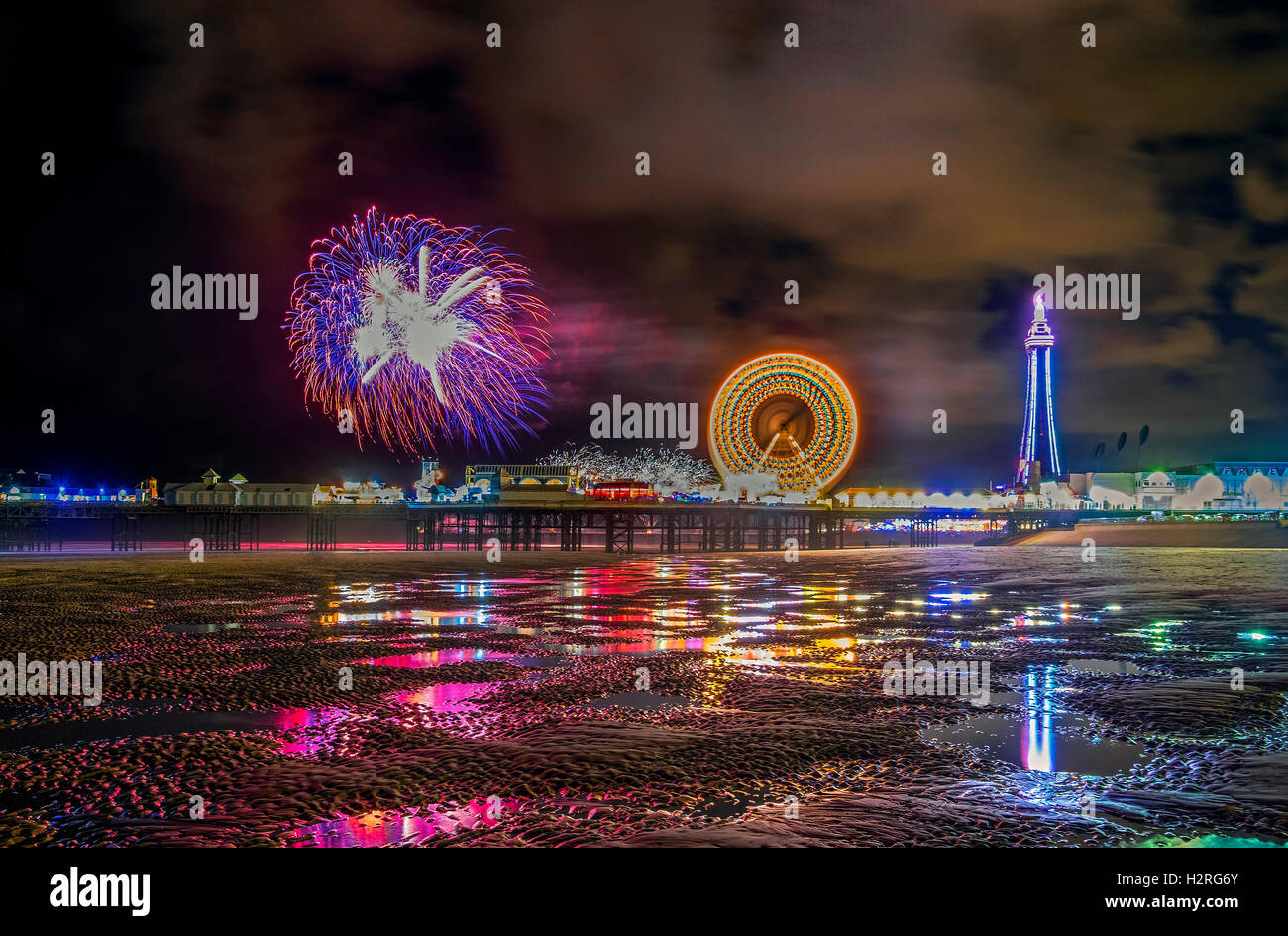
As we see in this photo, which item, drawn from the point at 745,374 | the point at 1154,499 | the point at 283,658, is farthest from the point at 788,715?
the point at 1154,499

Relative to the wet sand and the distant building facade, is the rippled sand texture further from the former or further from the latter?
the distant building facade

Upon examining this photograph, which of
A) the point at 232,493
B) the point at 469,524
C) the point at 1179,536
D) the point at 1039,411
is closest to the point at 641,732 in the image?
the point at 469,524

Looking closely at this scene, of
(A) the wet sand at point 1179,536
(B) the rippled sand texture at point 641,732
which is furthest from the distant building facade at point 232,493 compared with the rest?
(B) the rippled sand texture at point 641,732

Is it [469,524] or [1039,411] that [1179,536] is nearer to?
[469,524]

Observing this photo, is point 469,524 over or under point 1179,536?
over

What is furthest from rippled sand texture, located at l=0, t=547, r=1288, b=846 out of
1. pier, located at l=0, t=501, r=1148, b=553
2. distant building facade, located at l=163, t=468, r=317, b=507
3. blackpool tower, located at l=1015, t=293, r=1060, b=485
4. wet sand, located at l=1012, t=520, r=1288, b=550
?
blackpool tower, located at l=1015, t=293, r=1060, b=485
